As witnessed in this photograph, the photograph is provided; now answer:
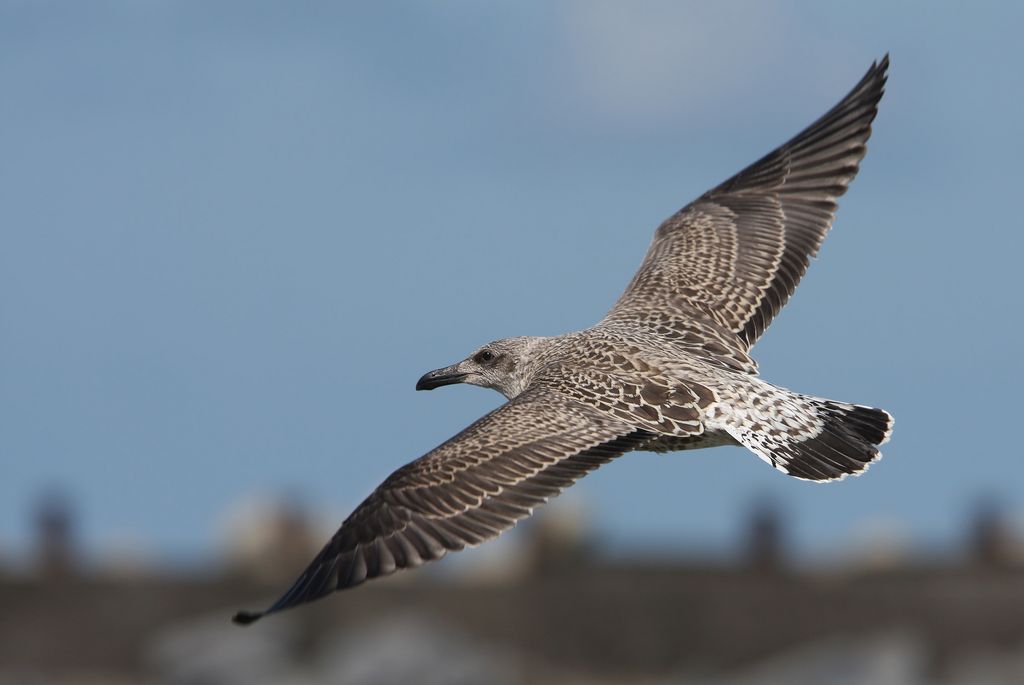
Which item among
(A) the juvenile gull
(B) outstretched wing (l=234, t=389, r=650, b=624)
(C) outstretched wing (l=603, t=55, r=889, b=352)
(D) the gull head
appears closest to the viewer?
(B) outstretched wing (l=234, t=389, r=650, b=624)

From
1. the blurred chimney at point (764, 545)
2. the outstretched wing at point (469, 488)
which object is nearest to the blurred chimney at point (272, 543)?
the blurred chimney at point (764, 545)

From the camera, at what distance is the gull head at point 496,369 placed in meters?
13.2

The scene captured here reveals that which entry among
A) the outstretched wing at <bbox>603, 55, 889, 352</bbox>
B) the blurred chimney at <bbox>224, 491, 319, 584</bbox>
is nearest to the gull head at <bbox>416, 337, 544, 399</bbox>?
the outstretched wing at <bbox>603, 55, 889, 352</bbox>

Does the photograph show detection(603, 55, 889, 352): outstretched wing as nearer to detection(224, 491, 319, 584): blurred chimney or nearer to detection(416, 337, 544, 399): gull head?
detection(416, 337, 544, 399): gull head

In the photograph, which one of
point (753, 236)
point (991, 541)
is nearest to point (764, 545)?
point (991, 541)

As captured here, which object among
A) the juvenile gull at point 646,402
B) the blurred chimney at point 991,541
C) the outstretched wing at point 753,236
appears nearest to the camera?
the juvenile gull at point 646,402

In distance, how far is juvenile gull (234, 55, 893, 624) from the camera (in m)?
11.5

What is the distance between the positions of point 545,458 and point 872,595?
22269mm

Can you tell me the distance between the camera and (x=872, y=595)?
3306cm

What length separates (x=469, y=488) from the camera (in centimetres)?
1163

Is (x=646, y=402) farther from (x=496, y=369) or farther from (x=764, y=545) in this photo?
(x=764, y=545)

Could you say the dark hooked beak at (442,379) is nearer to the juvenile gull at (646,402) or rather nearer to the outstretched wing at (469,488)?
the juvenile gull at (646,402)

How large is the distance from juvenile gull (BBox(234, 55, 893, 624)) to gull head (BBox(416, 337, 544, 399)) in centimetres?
1

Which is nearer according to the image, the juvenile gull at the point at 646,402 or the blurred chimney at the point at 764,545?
the juvenile gull at the point at 646,402
